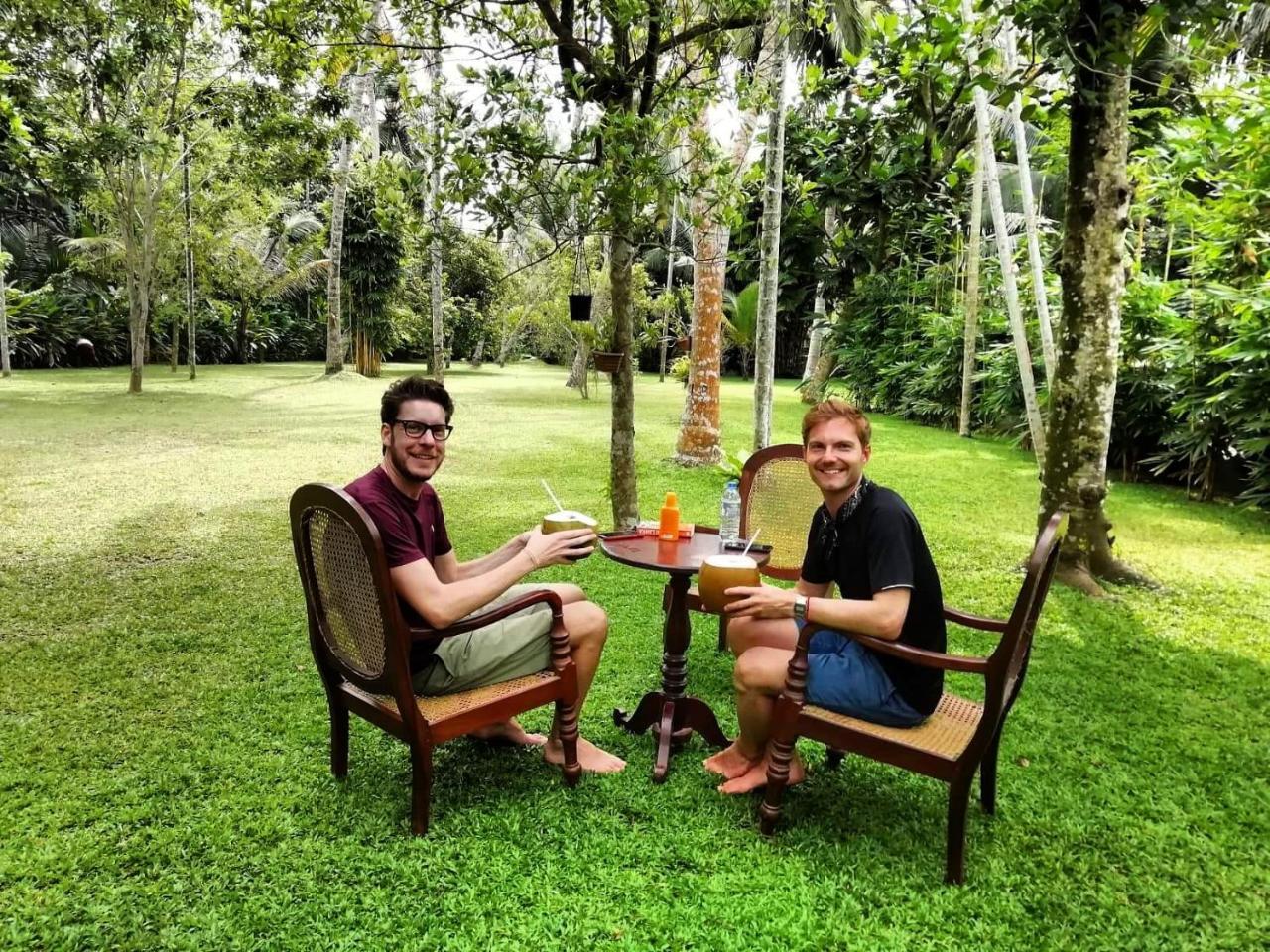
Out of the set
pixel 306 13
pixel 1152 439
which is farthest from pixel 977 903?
pixel 1152 439

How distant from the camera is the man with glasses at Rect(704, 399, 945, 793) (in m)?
2.26

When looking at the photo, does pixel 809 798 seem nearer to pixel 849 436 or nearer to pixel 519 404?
pixel 849 436

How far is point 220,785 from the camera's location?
2.74m

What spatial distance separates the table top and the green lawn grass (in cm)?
73

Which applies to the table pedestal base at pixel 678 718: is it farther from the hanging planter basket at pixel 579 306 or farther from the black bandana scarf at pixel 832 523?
the hanging planter basket at pixel 579 306

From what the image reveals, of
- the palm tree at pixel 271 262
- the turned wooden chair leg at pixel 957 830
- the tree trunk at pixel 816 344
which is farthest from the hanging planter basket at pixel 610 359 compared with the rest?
the palm tree at pixel 271 262

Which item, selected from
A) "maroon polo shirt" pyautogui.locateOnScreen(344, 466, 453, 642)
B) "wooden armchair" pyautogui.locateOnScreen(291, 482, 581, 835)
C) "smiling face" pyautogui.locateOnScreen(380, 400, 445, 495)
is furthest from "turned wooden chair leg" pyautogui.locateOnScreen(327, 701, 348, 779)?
"smiling face" pyautogui.locateOnScreen(380, 400, 445, 495)

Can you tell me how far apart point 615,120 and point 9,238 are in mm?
26091

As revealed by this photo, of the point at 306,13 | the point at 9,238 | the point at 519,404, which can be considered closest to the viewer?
the point at 306,13

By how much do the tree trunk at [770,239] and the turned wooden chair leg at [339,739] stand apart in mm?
4088

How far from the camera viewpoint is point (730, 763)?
2.80 meters

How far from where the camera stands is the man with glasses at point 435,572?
7.68 ft

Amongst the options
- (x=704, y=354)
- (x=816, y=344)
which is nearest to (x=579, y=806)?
(x=704, y=354)

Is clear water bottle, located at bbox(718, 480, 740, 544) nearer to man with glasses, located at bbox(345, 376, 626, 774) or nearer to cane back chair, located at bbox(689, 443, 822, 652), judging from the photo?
cane back chair, located at bbox(689, 443, 822, 652)
